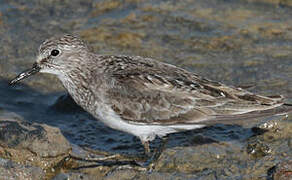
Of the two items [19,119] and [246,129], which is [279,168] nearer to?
[246,129]

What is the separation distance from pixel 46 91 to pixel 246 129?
3.54m

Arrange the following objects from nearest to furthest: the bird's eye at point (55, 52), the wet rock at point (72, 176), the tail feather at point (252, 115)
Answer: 1. the tail feather at point (252, 115)
2. the wet rock at point (72, 176)
3. the bird's eye at point (55, 52)

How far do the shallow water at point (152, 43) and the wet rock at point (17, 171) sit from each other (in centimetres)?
101

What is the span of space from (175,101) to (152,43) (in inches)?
143

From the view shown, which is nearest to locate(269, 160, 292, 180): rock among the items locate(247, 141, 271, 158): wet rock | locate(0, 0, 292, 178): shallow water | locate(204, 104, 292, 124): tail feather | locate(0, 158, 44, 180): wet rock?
locate(247, 141, 271, 158): wet rock

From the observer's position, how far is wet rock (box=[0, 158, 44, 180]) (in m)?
7.14

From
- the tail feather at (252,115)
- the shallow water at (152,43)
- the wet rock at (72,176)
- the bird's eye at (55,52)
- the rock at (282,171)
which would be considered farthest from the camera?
the shallow water at (152,43)

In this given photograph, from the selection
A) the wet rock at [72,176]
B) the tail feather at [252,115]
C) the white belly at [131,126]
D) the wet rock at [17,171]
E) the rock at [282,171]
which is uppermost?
the tail feather at [252,115]

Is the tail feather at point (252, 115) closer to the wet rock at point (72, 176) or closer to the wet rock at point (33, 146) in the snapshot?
the wet rock at point (72, 176)

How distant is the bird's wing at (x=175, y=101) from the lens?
7.16 m

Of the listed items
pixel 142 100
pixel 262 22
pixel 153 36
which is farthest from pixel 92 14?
pixel 142 100

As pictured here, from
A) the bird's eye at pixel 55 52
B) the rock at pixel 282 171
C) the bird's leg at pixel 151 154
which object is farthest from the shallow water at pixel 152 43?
the bird's eye at pixel 55 52

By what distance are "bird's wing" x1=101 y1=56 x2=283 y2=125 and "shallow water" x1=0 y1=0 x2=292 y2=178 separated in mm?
816

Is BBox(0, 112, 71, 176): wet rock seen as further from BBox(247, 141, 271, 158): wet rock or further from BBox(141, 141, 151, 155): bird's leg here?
BBox(247, 141, 271, 158): wet rock
